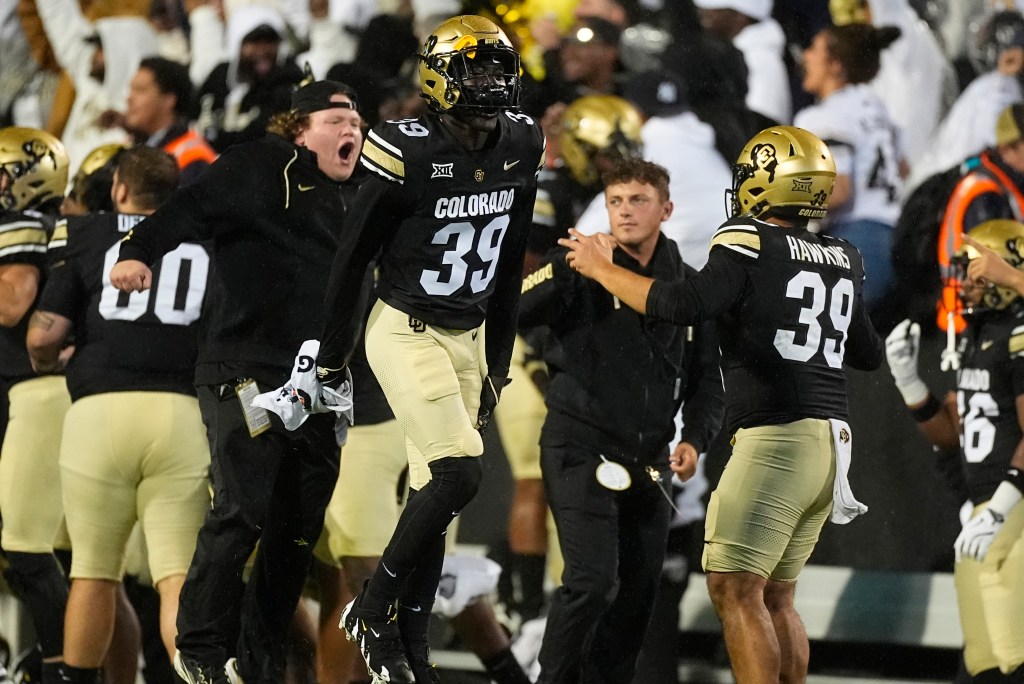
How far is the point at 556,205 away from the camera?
619cm

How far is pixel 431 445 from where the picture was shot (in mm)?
3578

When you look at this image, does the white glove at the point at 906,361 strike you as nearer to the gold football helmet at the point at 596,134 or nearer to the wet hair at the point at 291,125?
the gold football helmet at the point at 596,134

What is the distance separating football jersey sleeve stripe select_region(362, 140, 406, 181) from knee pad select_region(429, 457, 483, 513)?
2.41ft

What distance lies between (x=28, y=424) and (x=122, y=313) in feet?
2.59

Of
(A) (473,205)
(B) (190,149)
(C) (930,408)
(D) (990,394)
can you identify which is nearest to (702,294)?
A: (A) (473,205)

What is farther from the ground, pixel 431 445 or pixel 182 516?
pixel 431 445

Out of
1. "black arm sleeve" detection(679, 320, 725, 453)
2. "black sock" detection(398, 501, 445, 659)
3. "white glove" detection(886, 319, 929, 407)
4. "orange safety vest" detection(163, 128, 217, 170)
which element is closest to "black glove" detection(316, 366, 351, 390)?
"black sock" detection(398, 501, 445, 659)

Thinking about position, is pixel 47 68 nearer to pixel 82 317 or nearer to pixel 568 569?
pixel 82 317

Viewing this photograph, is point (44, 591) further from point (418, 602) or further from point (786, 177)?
point (786, 177)

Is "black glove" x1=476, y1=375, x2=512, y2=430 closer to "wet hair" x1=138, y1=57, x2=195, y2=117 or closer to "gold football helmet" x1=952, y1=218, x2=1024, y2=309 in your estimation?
"gold football helmet" x1=952, y1=218, x2=1024, y2=309

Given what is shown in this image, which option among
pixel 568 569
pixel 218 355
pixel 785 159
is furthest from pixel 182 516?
pixel 785 159

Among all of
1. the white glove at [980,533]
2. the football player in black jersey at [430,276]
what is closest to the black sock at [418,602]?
the football player in black jersey at [430,276]

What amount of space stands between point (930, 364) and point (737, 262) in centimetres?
195

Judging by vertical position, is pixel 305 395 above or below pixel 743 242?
below
